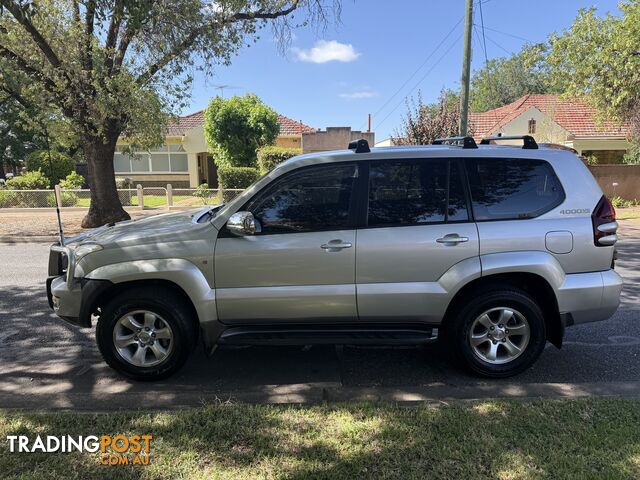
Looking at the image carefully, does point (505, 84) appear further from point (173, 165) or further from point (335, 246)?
point (335, 246)

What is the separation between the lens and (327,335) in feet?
12.2

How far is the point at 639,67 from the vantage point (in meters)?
13.8

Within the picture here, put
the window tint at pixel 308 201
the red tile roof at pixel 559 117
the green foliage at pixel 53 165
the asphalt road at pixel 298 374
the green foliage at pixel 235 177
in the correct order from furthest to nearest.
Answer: the green foliage at pixel 53 165 < the red tile roof at pixel 559 117 < the green foliage at pixel 235 177 < the window tint at pixel 308 201 < the asphalt road at pixel 298 374

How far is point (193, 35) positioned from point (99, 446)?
405 inches

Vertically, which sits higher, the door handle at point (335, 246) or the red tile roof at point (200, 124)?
the red tile roof at point (200, 124)

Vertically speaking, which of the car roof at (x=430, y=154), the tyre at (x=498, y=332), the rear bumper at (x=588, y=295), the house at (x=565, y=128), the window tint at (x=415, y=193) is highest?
the house at (x=565, y=128)

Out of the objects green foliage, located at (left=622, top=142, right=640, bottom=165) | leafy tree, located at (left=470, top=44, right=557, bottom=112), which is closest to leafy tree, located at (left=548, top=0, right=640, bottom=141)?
green foliage, located at (left=622, top=142, right=640, bottom=165)

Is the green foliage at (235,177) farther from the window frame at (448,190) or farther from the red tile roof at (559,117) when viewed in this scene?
the window frame at (448,190)

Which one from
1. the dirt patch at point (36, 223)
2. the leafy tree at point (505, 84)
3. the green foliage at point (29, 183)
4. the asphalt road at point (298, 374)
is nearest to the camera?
the asphalt road at point (298, 374)

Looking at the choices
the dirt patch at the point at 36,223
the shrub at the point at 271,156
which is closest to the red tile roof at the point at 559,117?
the shrub at the point at 271,156

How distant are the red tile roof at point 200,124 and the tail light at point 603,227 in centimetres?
2556

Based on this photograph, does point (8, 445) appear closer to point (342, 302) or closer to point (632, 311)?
point (342, 302)

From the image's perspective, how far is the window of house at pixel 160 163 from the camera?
29984mm

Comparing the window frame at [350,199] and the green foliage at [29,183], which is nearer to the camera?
the window frame at [350,199]
